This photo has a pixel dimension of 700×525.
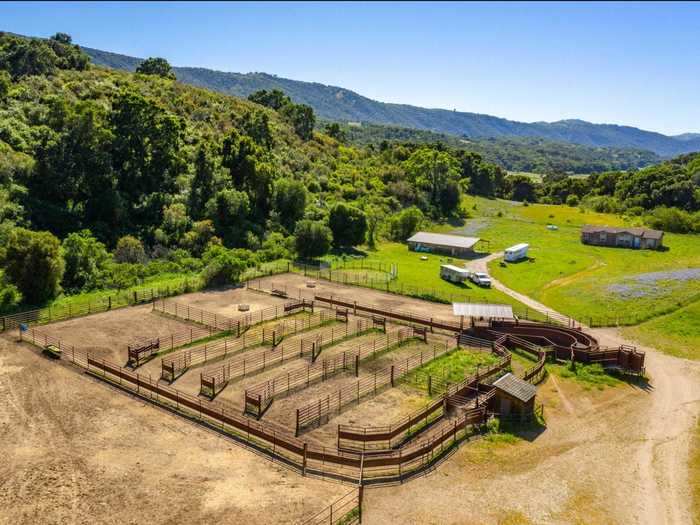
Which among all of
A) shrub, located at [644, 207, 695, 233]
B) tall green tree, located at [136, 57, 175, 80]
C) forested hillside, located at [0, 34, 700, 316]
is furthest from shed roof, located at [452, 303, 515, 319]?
tall green tree, located at [136, 57, 175, 80]

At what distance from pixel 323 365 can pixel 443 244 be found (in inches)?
1908

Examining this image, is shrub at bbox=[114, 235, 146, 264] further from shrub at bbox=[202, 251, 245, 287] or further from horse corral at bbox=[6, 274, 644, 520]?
horse corral at bbox=[6, 274, 644, 520]

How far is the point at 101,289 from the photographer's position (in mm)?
52938

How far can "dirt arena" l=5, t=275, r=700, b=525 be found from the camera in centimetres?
2198

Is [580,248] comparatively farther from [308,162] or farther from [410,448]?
[410,448]

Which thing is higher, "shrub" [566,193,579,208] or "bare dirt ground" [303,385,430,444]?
"shrub" [566,193,579,208]

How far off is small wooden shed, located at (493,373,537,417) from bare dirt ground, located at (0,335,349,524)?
12253mm

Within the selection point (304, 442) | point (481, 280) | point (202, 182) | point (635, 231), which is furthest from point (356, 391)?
point (635, 231)

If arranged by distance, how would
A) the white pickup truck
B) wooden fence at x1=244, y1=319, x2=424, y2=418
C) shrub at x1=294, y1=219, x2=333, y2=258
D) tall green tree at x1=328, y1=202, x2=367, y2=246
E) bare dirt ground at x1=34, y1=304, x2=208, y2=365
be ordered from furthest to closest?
tall green tree at x1=328, y1=202, x2=367, y2=246, shrub at x1=294, y1=219, x2=333, y2=258, the white pickup truck, bare dirt ground at x1=34, y1=304, x2=208, y2=365, wooden fence at x1=244, y1=319, x2=424, y2=418

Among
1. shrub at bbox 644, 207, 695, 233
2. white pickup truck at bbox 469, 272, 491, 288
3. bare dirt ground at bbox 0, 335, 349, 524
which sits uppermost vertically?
shrub at bbox 644, 207, 695, 233

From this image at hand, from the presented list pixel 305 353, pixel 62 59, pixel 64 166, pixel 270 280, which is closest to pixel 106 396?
pixel 305 353

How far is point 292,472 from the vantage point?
81.0 feet

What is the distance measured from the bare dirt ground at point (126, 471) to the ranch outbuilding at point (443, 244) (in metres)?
58.8

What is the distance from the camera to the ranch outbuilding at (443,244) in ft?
266
